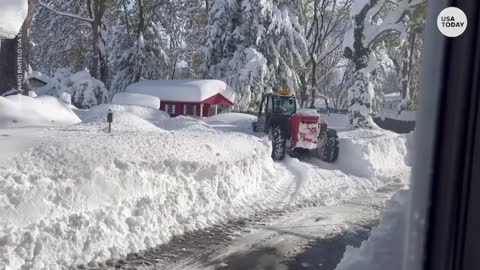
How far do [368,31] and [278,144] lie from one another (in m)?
9.12

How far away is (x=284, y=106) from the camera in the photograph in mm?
12953

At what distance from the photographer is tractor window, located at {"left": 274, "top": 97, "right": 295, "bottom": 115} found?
42.2 feet

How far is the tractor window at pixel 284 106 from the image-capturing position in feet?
42.2

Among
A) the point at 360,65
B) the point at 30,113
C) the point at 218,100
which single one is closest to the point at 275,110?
the point at 30,113

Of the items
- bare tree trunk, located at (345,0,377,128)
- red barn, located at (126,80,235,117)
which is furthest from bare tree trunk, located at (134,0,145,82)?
bare tree trunk, located at (345,0,377,128)

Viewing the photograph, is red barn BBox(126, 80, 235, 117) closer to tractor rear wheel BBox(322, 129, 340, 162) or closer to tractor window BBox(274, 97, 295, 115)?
tractor window BBox(274, 97, 295, 115)

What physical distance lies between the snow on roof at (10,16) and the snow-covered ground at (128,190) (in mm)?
1631

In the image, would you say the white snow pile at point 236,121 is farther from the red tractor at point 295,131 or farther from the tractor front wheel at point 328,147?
the tractor front wheel at point 328,147

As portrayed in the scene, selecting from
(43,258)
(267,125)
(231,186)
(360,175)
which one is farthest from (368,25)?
(267,125)

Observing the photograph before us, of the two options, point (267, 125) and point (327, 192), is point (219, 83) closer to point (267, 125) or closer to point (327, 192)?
point (267, 125)

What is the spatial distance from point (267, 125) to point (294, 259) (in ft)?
25.5

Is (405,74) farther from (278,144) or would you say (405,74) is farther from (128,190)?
(278,144)

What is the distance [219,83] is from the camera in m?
20.3

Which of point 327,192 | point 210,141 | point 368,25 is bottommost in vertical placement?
point 327,192
